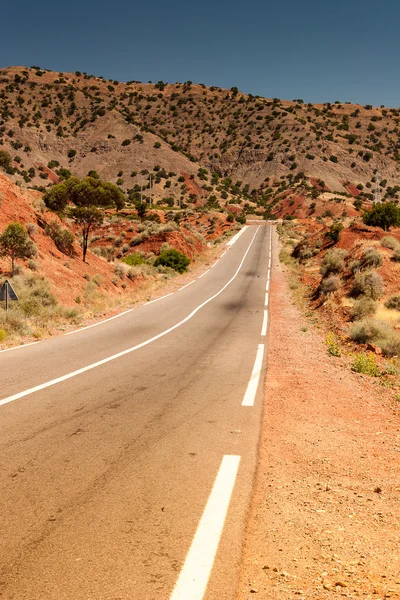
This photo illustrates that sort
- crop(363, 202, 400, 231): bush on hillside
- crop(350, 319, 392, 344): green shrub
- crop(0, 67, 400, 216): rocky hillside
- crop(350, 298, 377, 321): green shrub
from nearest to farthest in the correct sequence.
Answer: crop(350, 319, 392, 344): green shrub, crop(350, 298, 377, 321): green shrub, crop(363, 202, 400, 231): bush on hillside, crop(0, 67, 400, 216): rocky hillside

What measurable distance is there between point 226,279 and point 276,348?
73.7ft

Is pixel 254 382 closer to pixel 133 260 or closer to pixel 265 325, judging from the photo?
pixel 265 325

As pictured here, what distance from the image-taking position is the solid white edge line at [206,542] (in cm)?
288

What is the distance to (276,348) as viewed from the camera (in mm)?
12359

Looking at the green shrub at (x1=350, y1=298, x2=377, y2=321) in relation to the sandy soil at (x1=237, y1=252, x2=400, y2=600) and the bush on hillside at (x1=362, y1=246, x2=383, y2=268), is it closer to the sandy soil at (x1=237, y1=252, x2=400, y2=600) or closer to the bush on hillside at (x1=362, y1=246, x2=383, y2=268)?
the bush on hillside at (x1=362, y1=246, x2=383, y2=268)

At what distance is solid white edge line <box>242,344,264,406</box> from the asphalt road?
3 centimetres

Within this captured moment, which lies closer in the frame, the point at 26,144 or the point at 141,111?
the point at 26,144

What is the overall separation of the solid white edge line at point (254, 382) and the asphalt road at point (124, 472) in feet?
0.11

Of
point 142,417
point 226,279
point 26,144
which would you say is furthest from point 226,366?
point 26,144

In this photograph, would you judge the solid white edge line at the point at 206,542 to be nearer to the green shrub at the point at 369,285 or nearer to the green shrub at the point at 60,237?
the green shrub at the point at 369,285

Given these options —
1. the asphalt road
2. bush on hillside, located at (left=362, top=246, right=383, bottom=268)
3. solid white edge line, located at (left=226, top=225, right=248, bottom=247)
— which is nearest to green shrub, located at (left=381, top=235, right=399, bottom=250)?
bush on hillside, located at (left=362, top=246, right=383, bottom=268)

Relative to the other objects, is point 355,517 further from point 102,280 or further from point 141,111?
point 141,111

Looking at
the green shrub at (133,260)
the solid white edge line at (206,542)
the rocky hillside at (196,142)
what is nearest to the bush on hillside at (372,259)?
the solid white edge line at (206,542)

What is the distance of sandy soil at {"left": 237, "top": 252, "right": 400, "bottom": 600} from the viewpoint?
10.1ft
